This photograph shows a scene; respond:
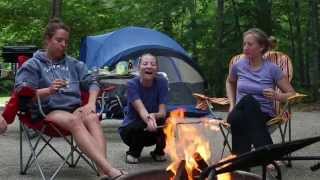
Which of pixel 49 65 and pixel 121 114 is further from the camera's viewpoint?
pixel 121 114

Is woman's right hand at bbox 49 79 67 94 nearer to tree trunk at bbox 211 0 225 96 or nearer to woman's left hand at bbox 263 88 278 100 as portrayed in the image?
woman's left hand at bbox 263 88 278 100

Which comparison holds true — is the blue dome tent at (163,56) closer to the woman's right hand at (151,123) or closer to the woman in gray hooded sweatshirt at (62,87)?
the woman's right hand at (151,123)

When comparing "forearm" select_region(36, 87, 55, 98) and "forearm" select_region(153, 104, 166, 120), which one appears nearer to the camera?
"forearm" select_region(36, 87, 55, 98)

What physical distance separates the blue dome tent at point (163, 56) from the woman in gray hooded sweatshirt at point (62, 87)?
11.7 feet

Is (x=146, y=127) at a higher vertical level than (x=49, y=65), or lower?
lower

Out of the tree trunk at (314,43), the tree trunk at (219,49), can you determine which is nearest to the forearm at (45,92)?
the tree trunk at (219,49)

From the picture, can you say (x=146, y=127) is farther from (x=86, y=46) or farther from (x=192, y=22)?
(x=192, y=22)

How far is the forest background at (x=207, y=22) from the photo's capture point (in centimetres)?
1253

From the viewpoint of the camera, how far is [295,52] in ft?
54.7

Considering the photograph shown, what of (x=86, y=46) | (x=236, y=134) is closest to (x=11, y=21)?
(x=86, y=46)

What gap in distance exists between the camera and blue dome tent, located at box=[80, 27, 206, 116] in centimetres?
853

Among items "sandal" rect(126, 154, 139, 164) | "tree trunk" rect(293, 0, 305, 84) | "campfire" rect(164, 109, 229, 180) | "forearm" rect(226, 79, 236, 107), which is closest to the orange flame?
"campfire" rect(164, 109, 229, 180)

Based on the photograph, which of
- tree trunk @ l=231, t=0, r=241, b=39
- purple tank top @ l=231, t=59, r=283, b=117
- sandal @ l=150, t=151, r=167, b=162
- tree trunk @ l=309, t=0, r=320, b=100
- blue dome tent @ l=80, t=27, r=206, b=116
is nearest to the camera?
purple tank top @ l=231, t=59, r=283, b=117

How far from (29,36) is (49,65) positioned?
49.9 feet
